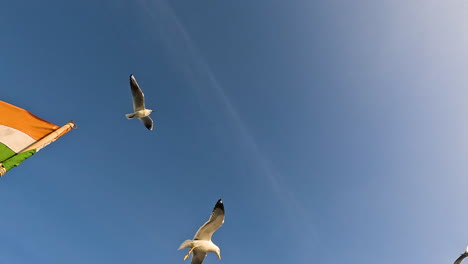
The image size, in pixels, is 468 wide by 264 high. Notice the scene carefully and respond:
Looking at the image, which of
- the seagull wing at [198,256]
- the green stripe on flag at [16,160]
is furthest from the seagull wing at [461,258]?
the green stripe on flag at [16,160]

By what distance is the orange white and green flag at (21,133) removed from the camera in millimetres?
10180

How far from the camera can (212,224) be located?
13086 mm

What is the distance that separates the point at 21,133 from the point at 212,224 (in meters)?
7.16

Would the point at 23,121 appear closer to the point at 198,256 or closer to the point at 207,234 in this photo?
the point at 207,234

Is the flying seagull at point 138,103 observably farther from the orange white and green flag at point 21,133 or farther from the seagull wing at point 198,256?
the seagull wing at point 198,256

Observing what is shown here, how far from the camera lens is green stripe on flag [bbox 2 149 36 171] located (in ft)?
31.5

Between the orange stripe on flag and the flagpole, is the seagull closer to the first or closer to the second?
the flagpole

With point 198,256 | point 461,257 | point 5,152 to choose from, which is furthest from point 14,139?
point 461,257

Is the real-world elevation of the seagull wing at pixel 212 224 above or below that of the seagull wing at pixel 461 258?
above

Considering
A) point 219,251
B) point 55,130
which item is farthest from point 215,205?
point 55,130

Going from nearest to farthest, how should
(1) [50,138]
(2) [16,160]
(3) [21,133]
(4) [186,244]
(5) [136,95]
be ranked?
(2) [16,160] < (3) [21,133] < (1) [50,138] < (4) [186,244] < (5) [136,95]

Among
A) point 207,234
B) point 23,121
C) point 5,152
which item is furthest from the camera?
point 207,234

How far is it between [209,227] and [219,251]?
1.30 m

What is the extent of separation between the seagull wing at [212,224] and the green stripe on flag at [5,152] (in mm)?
6641
